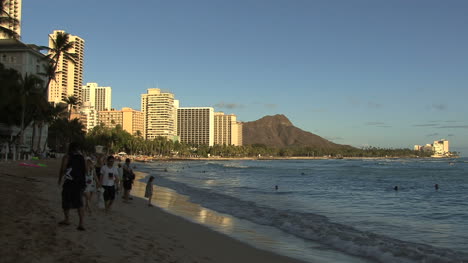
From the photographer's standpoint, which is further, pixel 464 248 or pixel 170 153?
pixel 170 153

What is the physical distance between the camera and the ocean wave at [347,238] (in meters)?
8.45

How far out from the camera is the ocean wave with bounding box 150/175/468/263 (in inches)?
333

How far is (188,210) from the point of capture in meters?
14.8

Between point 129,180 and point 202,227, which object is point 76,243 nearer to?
point 202,227

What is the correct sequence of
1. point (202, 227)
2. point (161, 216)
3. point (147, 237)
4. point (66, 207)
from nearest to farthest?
point (66, 207) < point (147, 237) < point (202, 227) < point (161, 216)

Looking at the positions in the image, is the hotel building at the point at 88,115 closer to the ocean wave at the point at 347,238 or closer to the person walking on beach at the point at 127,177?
the person walking on beach at the point at 127,177

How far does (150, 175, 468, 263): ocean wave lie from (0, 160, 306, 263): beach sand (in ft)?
7.31

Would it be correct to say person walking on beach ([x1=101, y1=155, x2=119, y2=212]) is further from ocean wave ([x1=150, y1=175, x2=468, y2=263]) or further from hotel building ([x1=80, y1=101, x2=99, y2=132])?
hotel building ([x1=80, y1=101, x2=99, y2=132])

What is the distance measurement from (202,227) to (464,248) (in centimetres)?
646

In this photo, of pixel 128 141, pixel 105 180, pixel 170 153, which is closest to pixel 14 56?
pixel 105 180

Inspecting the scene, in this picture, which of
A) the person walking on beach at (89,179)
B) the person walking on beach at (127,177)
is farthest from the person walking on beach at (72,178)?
the person walking on beach at (127,177)

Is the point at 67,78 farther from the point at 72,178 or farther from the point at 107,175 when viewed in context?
the point at 72,178

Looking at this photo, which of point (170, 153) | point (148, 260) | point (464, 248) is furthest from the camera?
point (170, 153)

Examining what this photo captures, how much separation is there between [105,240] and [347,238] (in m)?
6.08
